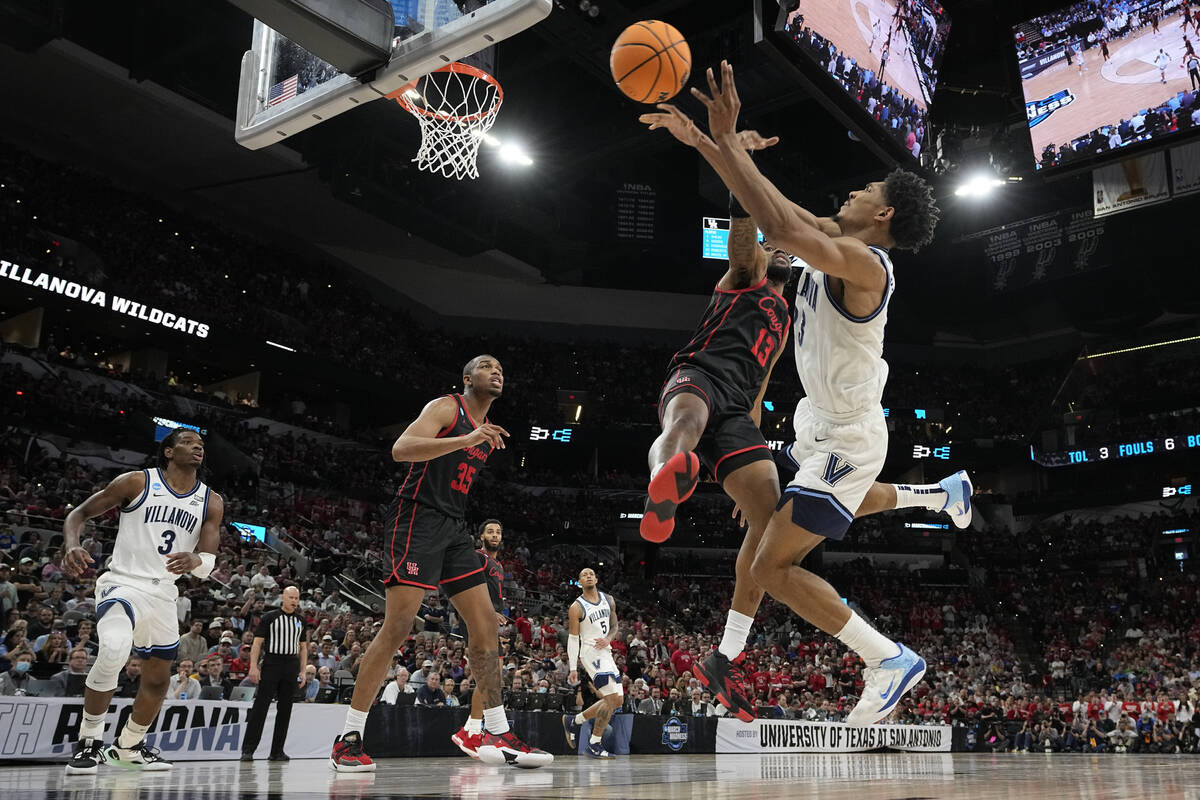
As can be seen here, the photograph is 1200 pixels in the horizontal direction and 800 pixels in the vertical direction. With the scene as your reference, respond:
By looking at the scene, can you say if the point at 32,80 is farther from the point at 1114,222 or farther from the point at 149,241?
the point at 1114,222

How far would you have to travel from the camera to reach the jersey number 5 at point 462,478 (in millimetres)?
6461

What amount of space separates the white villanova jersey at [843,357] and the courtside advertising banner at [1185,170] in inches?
608

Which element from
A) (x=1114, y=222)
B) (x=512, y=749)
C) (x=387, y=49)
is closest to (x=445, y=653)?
(x=512, y=749)

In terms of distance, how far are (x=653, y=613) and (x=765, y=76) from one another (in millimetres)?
14883

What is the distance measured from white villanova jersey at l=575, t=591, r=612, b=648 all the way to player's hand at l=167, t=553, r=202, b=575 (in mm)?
5400

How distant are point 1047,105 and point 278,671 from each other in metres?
11.6

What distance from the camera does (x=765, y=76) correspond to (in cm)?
1883

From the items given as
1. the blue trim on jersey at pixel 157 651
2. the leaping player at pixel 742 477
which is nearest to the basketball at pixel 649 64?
the leaping player at pixel 742 477

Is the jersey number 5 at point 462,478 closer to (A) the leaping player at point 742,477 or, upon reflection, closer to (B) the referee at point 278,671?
(A) the leaping player at point 742,477

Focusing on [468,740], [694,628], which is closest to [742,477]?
[468,740]

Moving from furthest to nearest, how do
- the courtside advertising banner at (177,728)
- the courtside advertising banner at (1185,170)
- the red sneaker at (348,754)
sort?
the courtside advertising banner at (1185,170)
the courtside advertising banner at (177,728)
the red sneaker at (348,754)

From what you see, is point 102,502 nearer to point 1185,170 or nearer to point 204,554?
point 204,554

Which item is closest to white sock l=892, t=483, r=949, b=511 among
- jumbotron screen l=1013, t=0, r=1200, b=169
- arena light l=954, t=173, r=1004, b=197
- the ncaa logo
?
jumbotron screen l=1013, t=0, r=1200, b=169

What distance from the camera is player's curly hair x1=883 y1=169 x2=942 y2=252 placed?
14.4 feet
